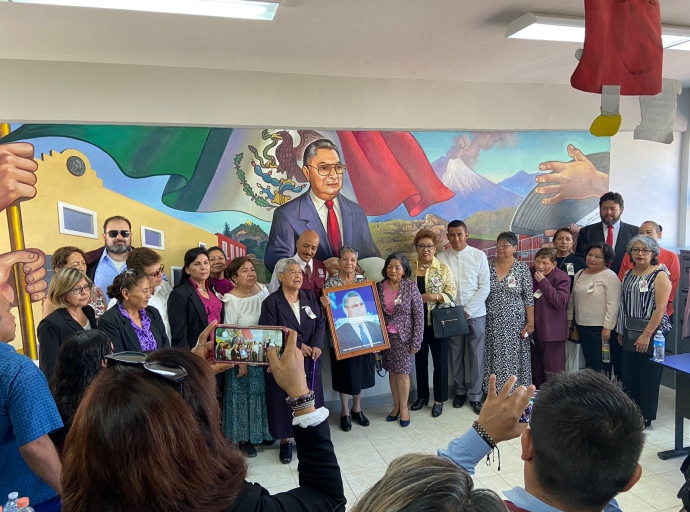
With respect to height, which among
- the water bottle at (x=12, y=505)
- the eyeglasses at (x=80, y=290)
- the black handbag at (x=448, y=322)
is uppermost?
the eyeglasses at (x=80, y=290)

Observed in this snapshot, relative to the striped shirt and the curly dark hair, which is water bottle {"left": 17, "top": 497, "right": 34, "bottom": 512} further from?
the striped shirt

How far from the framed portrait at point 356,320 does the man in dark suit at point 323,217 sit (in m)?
0.51

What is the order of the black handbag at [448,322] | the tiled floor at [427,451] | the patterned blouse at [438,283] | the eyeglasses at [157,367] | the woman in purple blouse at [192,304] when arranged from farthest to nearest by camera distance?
the patterned blouse at [438,283] → the black handbag at [448,322] → the woman in purple blouse at [192,304] → the tiled floor at [427,451] → the eyeglasses at [157,367]

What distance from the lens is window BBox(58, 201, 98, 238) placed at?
12.8ft

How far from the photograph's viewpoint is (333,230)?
15.4 feet

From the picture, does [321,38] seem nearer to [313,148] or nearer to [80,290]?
[313,148]

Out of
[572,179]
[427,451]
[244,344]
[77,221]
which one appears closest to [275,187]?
[77,221]

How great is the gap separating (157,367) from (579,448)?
3.52 feet

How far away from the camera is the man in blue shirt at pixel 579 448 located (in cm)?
121

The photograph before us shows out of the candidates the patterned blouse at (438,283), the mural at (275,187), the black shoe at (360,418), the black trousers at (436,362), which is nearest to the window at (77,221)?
the mural at (275,187)

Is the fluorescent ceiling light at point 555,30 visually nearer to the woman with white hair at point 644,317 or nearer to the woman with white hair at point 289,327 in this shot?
the woman with white hair at point 644,317

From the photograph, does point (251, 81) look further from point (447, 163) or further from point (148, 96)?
point (447, 163)

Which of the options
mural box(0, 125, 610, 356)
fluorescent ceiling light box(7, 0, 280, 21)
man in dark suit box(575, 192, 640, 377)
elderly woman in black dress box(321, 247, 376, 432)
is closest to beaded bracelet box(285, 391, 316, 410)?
fluorescent ceiling light box(7, 0, 280, 21)

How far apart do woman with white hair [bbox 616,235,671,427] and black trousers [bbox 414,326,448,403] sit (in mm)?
1653
